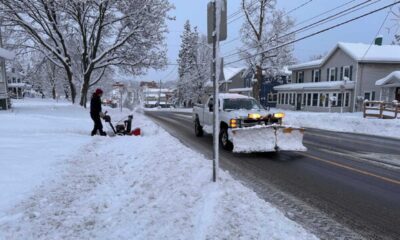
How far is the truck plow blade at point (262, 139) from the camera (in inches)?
360

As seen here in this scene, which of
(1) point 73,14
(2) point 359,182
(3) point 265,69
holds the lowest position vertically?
(2) point 359,182

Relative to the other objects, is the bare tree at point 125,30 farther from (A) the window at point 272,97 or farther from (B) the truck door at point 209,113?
(A) the window at point 272,97

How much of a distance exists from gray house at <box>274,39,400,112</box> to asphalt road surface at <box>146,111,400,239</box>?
80.5 feet

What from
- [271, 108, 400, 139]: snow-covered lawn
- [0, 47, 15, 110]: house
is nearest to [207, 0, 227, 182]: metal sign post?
[271, 108, 400, 139]: snow-covered lawn

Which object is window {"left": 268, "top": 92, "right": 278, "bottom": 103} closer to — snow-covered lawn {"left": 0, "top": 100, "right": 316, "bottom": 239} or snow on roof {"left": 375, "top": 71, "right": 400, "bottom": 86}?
snow on roof {"left": 375, "top": 71, "right": 400, "bottom": 86}

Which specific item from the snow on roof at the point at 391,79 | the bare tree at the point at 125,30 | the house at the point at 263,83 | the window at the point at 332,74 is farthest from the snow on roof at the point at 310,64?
the bare tree at the point at 125,30

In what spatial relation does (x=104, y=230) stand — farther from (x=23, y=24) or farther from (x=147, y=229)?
(x=23, y=24)

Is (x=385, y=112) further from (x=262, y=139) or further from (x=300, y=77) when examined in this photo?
(x=300, y=77)

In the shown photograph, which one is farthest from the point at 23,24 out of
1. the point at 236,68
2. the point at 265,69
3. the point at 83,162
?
the point at 236,68

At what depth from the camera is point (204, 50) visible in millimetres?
59406

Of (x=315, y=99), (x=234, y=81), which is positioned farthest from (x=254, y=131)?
(x=234, y=81)

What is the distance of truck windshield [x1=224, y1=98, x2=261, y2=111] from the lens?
1111 cm

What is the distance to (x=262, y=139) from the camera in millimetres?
9195

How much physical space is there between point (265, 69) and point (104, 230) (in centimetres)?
3707
